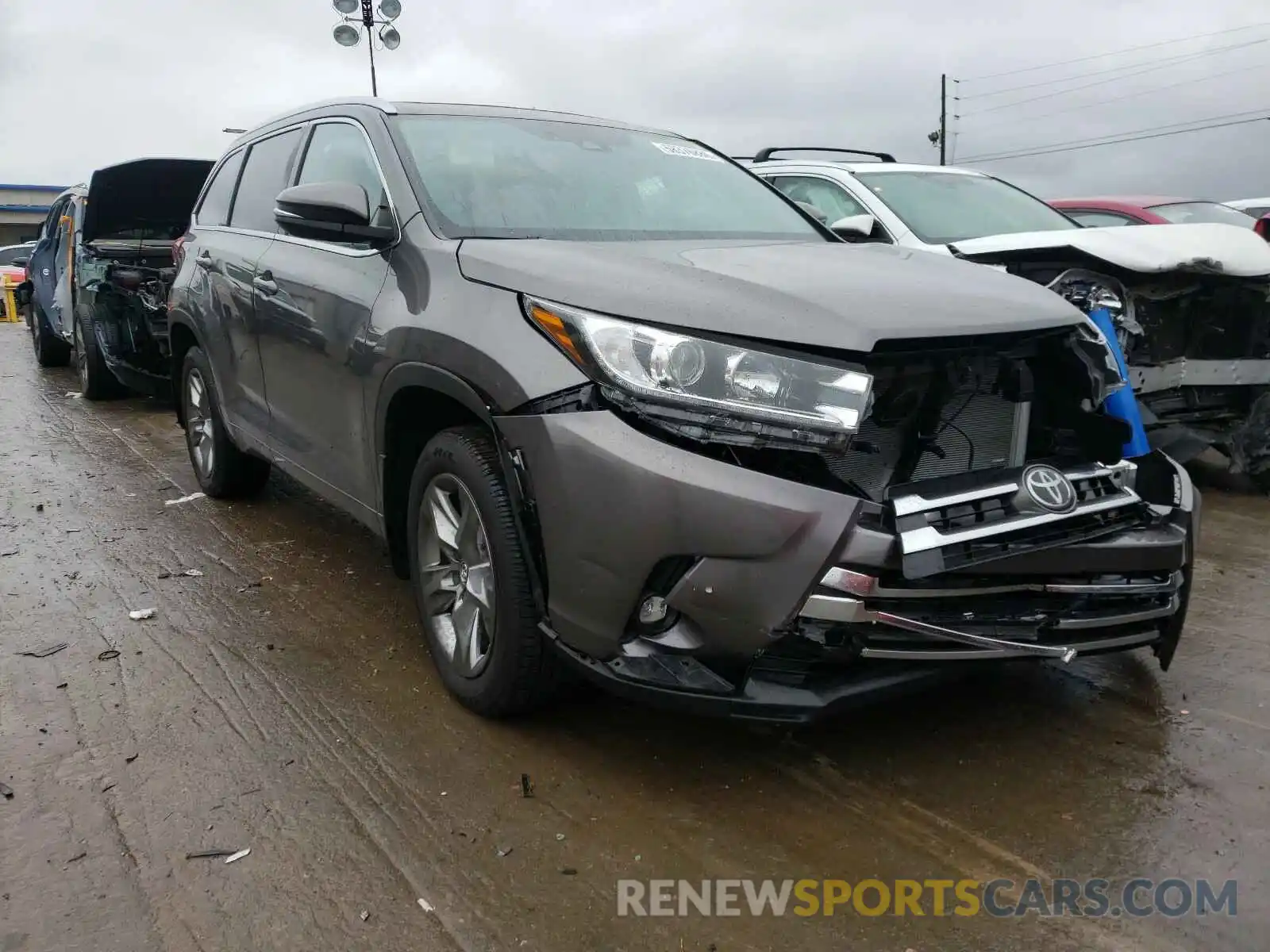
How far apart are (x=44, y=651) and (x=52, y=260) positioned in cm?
777

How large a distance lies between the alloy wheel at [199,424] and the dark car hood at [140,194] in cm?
361

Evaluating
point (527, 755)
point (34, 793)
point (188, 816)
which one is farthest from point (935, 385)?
point (34, 793)

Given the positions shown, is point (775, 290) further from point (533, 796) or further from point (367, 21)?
point (367, 21)

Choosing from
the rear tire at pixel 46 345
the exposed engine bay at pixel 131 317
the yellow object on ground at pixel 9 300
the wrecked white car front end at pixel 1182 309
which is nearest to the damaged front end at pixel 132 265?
the exposed engine bay at pixel 131 317

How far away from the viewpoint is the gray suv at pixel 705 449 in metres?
2.31

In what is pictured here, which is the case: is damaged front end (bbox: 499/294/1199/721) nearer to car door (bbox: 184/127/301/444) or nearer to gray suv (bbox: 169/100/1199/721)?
gray suv (bbox: 169/100/1199/721)

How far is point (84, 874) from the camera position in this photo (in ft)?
7.66

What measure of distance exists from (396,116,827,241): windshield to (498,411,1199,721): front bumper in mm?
970

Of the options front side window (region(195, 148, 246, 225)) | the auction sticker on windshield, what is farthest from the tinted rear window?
the auction sticker on windshield

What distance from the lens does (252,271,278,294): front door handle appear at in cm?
397

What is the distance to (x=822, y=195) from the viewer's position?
6516 mm

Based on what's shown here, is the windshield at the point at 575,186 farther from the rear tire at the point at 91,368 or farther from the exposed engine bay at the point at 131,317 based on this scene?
the rear tire at the point at 91,368

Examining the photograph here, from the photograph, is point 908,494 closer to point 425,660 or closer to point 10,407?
point 425,660

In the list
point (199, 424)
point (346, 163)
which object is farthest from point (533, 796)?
point (199, 424)
